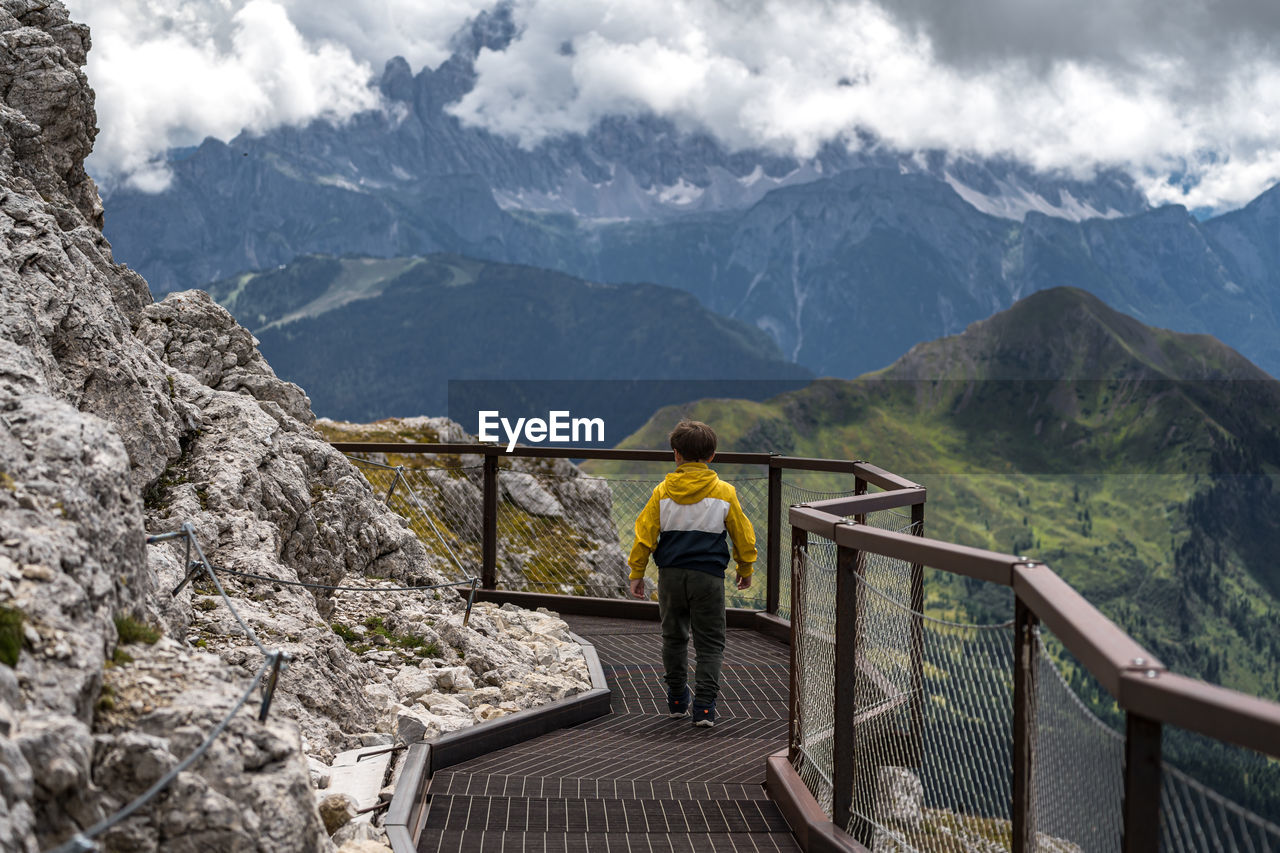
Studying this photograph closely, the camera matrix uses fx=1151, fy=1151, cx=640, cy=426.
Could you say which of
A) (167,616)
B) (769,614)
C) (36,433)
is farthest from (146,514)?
(769,614)

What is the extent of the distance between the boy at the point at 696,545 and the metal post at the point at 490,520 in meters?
4.03

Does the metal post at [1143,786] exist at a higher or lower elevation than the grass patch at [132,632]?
lower

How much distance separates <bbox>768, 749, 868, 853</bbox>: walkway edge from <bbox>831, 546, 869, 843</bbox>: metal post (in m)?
0.08

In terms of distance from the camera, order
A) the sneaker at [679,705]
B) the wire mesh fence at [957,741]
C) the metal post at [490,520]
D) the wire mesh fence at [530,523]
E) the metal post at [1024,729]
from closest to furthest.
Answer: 1. the wire mesh fence at [957,741]
2. the metal post at [1024,729]
3. the sneaker at [679,705]
4. the metal post at [490,520]
5. the wire mesh fence at [530,523]

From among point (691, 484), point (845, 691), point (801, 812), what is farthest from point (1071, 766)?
point (691, 484)

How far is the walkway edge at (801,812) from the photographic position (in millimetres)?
4359

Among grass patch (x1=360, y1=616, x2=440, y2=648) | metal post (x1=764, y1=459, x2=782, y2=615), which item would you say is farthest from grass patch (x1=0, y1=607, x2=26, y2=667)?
metal post (x1=764, y1=459, x2=782, y2=615)

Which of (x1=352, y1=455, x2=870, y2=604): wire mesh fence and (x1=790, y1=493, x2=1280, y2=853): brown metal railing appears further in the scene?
(x1=352, y1=455, x2=870, y2=604): wire mesh fence

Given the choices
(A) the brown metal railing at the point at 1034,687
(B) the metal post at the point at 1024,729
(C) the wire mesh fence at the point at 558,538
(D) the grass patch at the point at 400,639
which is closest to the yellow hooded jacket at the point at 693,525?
(D) the grass patch at the point at 400,639

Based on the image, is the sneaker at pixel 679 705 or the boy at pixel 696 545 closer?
the boy at pixel 696 545

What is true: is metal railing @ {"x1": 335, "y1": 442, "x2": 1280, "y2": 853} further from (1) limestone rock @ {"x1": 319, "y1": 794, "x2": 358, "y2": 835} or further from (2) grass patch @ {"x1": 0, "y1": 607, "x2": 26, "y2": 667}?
(2) grass patch @ {"x1": 0, "y1": 607, "x2": 26, "y2": 667}

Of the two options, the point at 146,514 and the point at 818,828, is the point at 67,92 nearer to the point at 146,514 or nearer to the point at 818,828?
the point at 146,514

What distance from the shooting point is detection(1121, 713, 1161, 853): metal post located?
7.73 ft

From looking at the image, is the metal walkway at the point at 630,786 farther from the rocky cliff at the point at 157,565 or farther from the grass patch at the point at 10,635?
the grass patch at the point at 10,635
